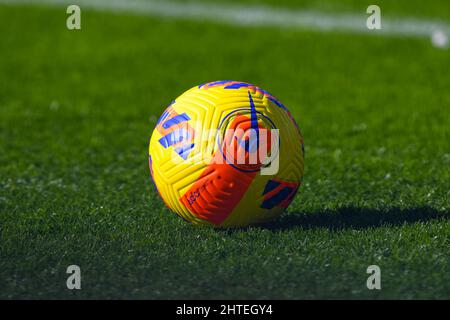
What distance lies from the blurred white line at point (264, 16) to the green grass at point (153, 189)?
26.6 inches

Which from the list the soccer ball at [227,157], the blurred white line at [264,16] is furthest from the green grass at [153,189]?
the blurred white line at [264,16]

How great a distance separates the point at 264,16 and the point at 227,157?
1098 cm

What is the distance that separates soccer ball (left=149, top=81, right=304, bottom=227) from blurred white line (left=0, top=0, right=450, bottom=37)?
29.8 feet

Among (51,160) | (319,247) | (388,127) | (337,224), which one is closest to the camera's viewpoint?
(319,247)

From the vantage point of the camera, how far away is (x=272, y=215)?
6.75 m

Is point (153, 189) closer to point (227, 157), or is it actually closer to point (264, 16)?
point (227, 157)

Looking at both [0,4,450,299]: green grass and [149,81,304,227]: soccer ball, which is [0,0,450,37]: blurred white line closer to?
[0,4,450,299]: green grass

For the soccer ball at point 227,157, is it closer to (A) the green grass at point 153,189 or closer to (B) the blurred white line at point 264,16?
(A) the green grass at point 153,189

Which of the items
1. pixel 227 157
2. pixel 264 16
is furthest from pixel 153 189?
pixel 264 16

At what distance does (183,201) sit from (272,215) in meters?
0.74

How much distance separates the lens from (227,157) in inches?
253

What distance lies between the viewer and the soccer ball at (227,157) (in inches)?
254

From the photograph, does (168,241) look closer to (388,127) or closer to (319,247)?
(319,247)
